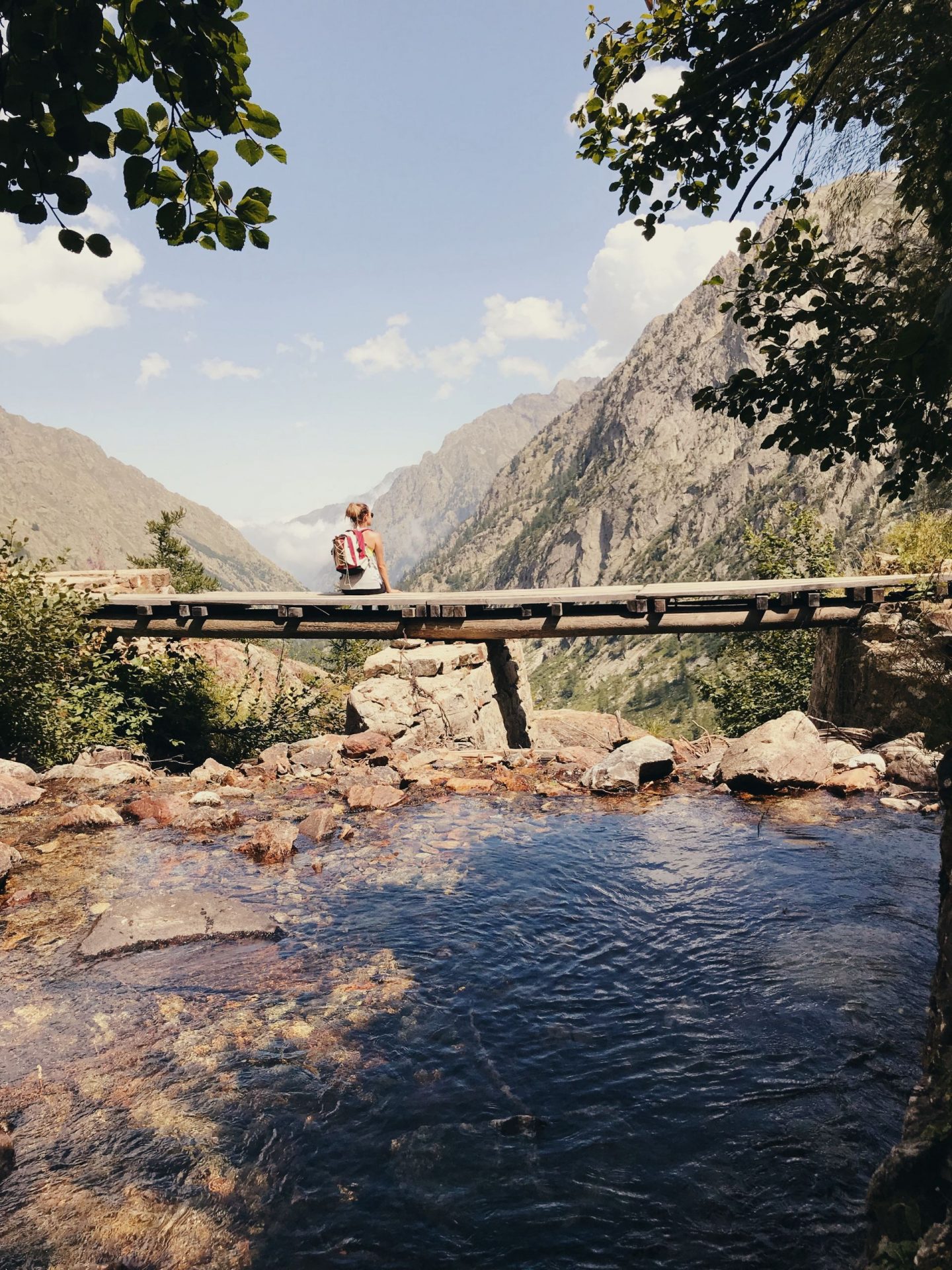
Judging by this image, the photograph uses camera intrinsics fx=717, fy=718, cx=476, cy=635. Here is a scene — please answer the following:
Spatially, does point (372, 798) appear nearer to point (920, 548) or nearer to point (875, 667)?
point (875, 667)

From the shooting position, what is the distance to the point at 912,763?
11.7 m

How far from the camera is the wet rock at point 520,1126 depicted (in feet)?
14.4

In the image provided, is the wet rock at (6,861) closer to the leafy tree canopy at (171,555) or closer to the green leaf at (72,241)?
the green leaf at (72,241)

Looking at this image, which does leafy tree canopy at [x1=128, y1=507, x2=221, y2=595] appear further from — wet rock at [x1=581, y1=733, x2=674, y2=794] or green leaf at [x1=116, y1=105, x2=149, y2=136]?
green leaf at [x1=116, y1=105, x2=149, y2=136]

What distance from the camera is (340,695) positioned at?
20953mm

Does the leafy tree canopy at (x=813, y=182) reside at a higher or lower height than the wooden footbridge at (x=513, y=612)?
higher

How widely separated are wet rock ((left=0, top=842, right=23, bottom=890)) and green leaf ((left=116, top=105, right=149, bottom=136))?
298 inches

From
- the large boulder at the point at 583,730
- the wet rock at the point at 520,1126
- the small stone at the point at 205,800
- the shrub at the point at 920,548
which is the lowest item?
the large boulder at the point at 583,730

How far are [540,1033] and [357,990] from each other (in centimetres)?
157

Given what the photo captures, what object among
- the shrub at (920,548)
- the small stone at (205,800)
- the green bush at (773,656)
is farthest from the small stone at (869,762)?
the small stone at (205,800)

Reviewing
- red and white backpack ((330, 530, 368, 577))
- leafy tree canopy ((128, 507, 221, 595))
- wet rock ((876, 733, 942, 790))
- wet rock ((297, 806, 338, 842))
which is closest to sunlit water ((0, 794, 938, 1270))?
wet rock ((297, 806, 338, 842))

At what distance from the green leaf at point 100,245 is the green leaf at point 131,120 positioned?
395mm

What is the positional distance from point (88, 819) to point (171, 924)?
12.5 ft

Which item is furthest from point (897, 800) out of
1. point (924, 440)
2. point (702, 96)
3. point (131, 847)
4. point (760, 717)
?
point (760, 717)
